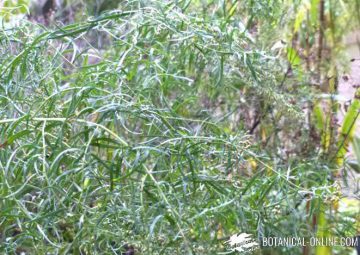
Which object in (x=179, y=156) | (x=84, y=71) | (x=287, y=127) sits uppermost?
(x=84, y=71)

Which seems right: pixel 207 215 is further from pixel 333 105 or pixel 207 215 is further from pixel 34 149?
pixel 333 105

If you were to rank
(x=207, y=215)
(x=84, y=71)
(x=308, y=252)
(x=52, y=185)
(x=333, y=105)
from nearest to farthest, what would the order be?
(x=52, y=185), (x=207, y=215), (x=84, y=71), (x=308, y=252), (x=333, y=105)

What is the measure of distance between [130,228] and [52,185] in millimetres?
181

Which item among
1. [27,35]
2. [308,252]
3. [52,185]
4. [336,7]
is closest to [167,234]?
[52,185]

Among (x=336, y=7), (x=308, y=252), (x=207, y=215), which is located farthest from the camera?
(x=336, y=7)

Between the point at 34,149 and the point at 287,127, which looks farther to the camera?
the point at 287,127

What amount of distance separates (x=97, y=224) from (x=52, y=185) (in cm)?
9

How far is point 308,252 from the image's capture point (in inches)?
60.2

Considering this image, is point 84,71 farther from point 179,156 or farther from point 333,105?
point 333,105

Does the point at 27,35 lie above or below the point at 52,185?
above

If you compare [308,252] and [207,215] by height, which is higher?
[207,215]

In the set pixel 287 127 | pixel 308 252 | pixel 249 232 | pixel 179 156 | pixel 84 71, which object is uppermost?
pixel 84 71

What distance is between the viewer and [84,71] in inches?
38.6

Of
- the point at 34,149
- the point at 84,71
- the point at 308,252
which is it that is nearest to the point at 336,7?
the point at 308,252
